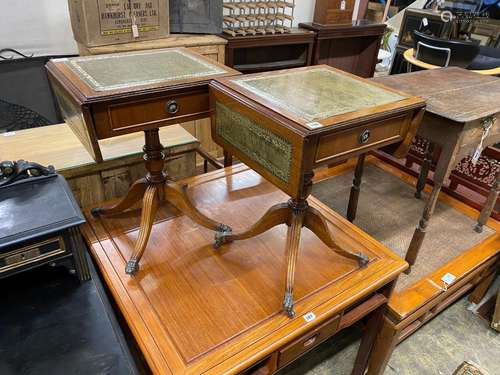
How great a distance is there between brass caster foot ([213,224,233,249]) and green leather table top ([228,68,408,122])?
0.50 meters

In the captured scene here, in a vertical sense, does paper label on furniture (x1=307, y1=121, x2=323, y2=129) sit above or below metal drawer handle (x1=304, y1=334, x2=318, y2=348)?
above

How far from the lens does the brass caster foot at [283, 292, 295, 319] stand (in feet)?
3.35

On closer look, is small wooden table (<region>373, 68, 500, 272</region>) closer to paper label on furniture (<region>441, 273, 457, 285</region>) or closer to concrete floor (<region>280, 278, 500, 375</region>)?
paper label on furniture (<region>441, 273, 457, 285</region>)

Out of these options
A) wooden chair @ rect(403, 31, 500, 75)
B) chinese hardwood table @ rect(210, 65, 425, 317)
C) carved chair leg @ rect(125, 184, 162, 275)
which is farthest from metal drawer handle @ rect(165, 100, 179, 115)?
wooden chair @ rect(403, 31, 500, 75)

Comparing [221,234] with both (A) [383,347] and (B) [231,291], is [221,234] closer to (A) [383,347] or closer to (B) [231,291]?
(B) [231,291]

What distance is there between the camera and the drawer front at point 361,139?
86cm

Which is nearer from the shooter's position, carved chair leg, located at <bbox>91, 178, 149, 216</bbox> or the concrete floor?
carved chair leg, located at <bbox>91, 178, 149, 216</bbox>

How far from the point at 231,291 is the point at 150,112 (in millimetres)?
561

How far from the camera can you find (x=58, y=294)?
0.98 metres

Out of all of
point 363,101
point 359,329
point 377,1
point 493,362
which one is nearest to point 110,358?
point 363,101

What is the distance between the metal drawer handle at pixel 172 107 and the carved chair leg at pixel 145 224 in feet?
1.03

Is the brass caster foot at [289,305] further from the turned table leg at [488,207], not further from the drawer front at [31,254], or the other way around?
the turned table leg at [488,207]

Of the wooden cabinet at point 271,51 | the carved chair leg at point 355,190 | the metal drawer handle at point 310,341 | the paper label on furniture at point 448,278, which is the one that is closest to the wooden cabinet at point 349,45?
the wooden cabinet at point 271,51

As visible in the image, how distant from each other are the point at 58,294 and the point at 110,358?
262 millimetres
